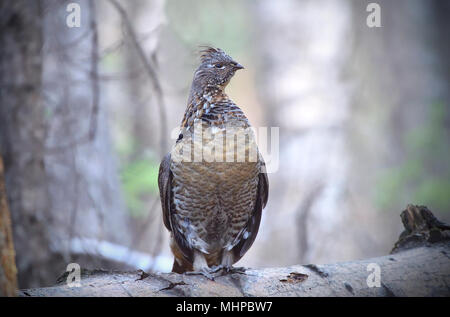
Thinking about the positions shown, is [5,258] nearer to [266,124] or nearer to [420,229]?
[420,229]

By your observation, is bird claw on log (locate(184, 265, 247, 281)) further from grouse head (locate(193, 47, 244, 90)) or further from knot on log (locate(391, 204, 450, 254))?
grouse head (locate(193, 47, 244, 90))

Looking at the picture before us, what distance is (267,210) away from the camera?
7.68 m

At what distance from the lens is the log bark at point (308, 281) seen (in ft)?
6.64

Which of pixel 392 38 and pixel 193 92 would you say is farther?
pixel 392 38

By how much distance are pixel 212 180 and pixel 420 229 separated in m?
1.33

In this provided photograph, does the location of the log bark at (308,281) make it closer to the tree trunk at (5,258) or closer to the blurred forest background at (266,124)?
the tree trunk at (5,258)

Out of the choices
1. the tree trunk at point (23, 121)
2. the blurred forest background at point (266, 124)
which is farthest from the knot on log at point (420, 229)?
the tree trunk at point (23, 121)

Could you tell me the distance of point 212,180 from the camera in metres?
2.93

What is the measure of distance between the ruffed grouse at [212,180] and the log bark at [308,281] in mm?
655

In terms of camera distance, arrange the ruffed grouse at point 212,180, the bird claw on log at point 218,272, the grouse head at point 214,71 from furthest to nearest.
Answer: the grouse head at point 214,71 → the ruffed grouse at point 212,180 → the bird claw on log at point 218,272
